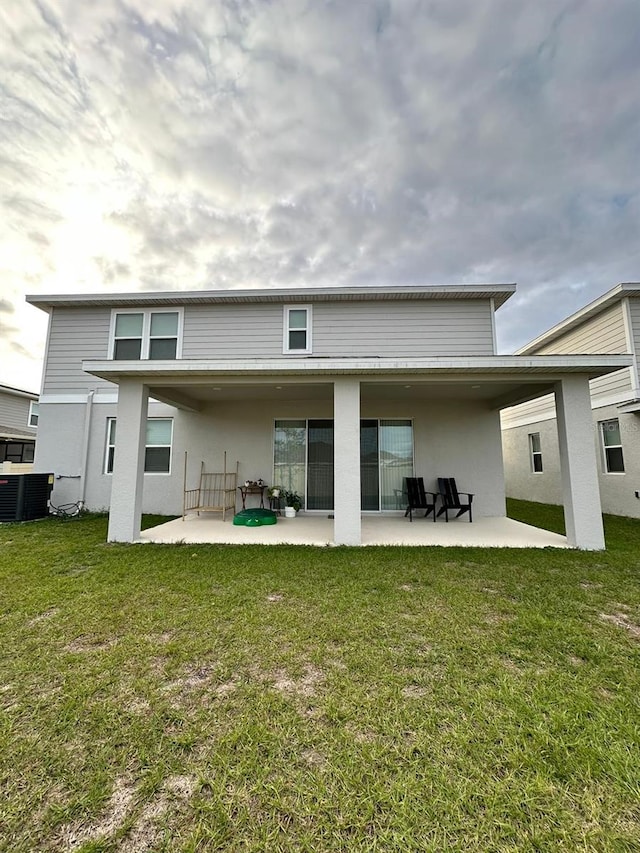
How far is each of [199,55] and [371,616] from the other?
10.6 m

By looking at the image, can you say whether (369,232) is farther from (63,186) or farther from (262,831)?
(262,831)

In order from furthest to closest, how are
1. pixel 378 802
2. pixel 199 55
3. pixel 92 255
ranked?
pixel 92 255
pixel 199 55
pixel 378 802

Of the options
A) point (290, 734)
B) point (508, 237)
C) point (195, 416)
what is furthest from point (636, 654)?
point (508, 237)

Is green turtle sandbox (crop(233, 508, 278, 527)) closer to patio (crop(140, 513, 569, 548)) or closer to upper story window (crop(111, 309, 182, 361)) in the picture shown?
patio (crop(140, 513, 569, 548))

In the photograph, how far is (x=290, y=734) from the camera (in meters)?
1.80

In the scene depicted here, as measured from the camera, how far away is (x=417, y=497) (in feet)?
25.6

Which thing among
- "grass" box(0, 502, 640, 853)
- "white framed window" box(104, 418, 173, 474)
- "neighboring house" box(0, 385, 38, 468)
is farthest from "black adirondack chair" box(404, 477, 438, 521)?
"neighboring house" box(0, 385, 38, 468)

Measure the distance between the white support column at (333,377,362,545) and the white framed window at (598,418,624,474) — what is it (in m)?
7.64

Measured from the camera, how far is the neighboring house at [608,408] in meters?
8.38

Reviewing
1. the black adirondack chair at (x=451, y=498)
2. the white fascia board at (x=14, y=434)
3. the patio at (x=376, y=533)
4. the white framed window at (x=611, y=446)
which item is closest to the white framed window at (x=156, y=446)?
the patio at (x=376, y=533)

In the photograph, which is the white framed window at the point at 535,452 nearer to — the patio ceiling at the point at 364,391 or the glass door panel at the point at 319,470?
the patio ceiling at the point at 364,391

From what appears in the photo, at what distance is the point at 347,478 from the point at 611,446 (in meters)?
7.95

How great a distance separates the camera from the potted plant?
812 cm

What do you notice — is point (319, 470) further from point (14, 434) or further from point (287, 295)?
point (14, 434)
